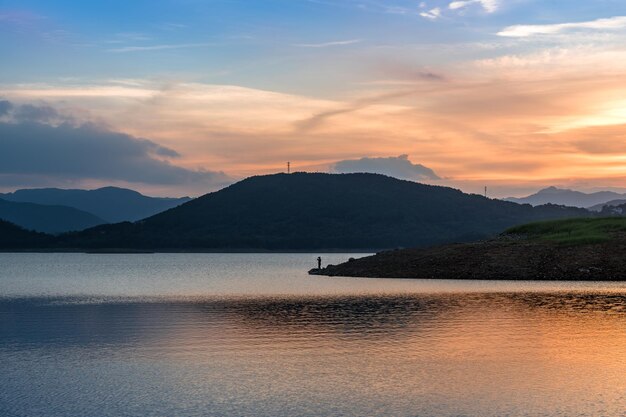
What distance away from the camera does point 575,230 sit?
397ft

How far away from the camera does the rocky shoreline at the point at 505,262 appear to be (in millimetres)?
97938

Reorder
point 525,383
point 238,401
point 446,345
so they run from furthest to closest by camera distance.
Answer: point 446,345 → point 525,383 → point 238,401

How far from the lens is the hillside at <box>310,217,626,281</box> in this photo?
98.4 metres

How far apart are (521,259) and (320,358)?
241 ft

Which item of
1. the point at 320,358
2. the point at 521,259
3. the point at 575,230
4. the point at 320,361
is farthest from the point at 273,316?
the point at 575,230

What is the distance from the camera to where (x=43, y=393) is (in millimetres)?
28906

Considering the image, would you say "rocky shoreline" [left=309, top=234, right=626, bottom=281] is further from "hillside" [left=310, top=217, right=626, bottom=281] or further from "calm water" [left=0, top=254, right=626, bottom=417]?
"calm water" [left=0, top=254, right=626, bottom=417]

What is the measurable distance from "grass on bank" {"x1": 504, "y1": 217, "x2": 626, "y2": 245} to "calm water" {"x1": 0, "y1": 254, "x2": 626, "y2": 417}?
4439cm

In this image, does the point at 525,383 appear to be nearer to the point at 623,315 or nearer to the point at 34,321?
the point at 623,315

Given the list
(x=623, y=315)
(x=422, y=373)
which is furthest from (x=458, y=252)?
(x=422, y=373)

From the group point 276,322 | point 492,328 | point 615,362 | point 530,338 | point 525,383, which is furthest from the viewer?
point 276,322

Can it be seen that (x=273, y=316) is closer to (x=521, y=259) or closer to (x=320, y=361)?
(x=320, y=361)

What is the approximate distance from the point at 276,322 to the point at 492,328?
45.6 feet

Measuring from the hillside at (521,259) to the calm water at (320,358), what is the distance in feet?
106
